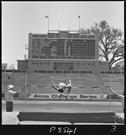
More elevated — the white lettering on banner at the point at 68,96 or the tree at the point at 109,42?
the tree at the point at 109,42

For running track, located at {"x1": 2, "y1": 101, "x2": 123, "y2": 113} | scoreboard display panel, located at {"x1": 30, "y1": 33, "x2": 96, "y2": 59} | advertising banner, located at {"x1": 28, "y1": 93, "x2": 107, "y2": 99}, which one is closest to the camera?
running track, located at {"x1": 2, "y1": 101, "x2": 123, "y2": 113}

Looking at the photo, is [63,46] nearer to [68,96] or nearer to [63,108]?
[68,96]

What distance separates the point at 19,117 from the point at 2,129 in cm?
269

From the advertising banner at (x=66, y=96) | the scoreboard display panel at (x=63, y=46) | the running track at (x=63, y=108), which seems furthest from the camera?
the scoreboard display panel at (x=63, y=46)

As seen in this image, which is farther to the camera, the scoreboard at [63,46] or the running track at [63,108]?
the scoreboard at [63,46]

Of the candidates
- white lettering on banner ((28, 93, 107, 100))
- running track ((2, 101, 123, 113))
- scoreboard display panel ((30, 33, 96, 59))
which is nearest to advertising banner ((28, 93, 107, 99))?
white lettering on banner ((28, 93, 107, 100))

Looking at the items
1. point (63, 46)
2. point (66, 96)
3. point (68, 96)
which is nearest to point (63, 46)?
point (63, 46)

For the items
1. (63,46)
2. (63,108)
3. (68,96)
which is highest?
(63,46)

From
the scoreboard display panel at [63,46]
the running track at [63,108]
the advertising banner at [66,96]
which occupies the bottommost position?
the advertising banner at [66,96]

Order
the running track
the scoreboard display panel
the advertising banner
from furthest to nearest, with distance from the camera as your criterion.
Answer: the scoreboard display panel → the advertising banner → the running track

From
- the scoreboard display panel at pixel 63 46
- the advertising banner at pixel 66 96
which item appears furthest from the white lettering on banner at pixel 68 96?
the scoreboard display panel at pixel 63 46

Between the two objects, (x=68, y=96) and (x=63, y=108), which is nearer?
(x=63, y=108)

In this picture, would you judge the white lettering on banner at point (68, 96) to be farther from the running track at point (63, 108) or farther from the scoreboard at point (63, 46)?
the scoreboard at point (63, 46)

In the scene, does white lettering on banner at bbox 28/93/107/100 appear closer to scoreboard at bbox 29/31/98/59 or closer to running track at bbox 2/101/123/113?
running track at bbox 2/101/123/113
